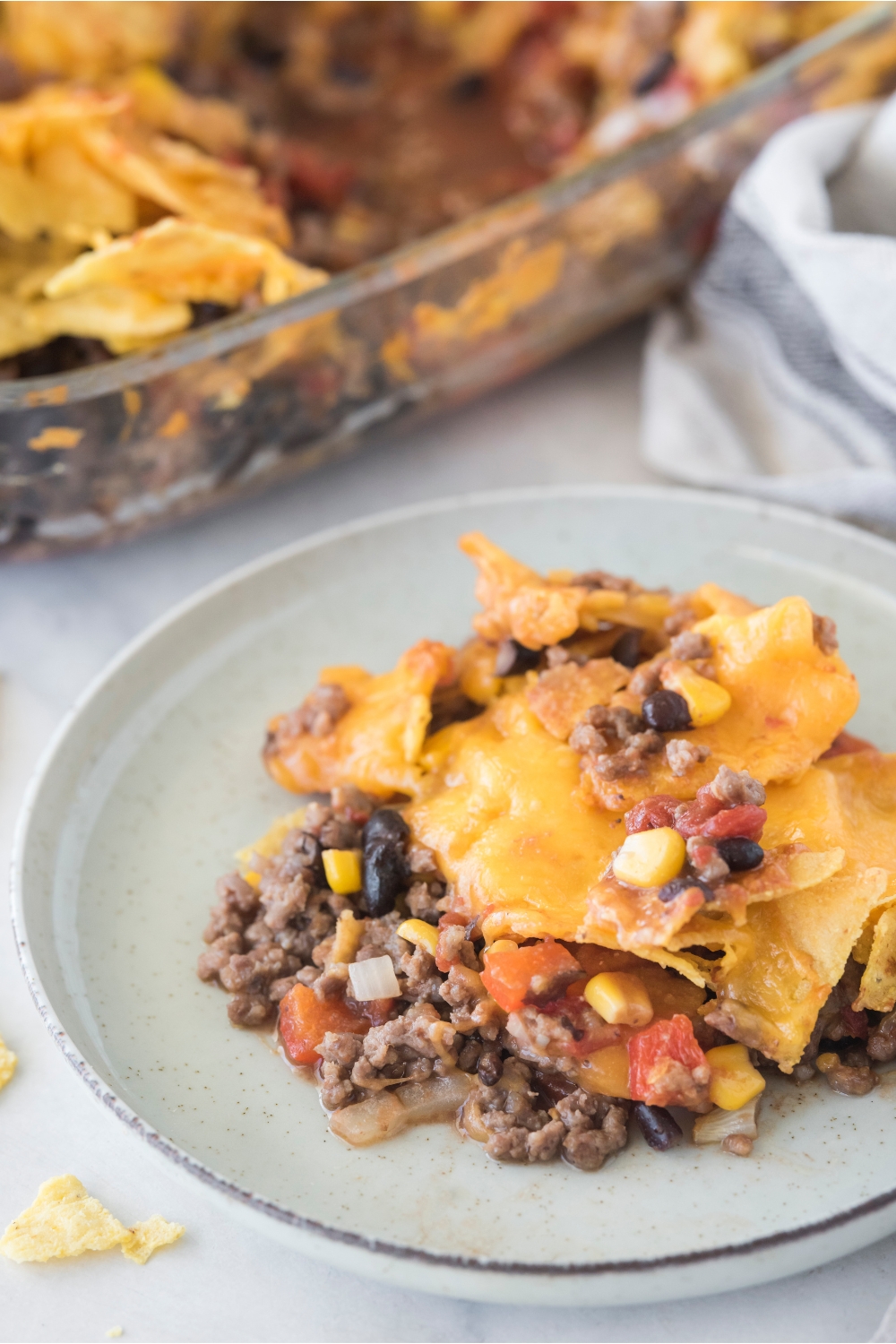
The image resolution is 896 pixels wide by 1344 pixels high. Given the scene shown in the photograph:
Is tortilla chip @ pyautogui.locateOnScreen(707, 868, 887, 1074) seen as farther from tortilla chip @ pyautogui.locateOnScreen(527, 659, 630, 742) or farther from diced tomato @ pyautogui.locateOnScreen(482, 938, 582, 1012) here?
tortilla chip @ pyautogui.locateOnScreen(527, 659, 630, 742)

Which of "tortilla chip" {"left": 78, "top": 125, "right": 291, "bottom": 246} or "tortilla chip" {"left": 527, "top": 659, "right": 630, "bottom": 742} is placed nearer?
"tortilla chip" {"left": 527, "top": 659, "right": 630, "bottom": 742}

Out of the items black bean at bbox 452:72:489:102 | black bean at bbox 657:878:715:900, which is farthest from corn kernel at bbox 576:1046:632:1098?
black bean at bbox 452:72:489:102

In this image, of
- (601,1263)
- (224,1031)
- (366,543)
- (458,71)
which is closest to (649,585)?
(366,543)

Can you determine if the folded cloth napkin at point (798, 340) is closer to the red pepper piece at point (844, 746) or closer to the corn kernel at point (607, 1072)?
the red pepper piece at point (844, 746)

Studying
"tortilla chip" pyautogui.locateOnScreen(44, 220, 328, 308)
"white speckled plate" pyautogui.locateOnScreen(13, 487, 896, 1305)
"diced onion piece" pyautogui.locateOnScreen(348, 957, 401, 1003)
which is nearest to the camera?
"white speckled plate" pyautogui.locateOnScreen(13, 487, 896, 1305)

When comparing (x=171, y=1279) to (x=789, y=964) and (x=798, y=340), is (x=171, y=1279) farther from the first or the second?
(x=798, y=340)

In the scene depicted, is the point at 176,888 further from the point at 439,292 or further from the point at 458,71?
the point at 458,71

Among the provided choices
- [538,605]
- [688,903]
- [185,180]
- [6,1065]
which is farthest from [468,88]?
[6,1065]
